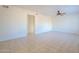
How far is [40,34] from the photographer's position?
206cm

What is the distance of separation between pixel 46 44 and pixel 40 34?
0.21 m

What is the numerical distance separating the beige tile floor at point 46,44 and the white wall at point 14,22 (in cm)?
12

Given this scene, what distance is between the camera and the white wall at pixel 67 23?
196 cm

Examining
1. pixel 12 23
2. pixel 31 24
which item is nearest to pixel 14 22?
pixel 12 23

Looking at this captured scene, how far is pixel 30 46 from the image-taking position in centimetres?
197

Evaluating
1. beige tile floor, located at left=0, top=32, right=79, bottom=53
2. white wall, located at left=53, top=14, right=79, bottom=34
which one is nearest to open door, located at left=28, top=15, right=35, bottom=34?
beige tile floor, located at left=0, top=32, right=79, bottom=53

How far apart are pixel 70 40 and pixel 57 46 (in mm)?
237

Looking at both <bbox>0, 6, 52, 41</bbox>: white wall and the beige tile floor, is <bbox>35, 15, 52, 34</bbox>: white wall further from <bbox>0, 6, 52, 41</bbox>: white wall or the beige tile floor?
the beige tile floor

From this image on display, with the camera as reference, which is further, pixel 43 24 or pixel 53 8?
pixel 43 24

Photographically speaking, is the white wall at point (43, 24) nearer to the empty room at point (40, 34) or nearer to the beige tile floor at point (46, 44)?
the empty room at point (40, 34)

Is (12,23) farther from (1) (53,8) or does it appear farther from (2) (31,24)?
(1) (53,8)
